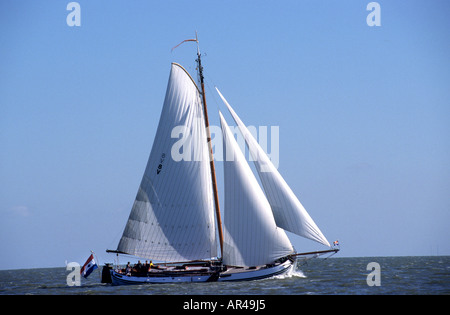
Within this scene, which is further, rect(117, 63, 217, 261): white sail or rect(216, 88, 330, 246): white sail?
rect(117, 63, 217, 261): white sail

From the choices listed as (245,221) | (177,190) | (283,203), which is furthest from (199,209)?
(283,203)

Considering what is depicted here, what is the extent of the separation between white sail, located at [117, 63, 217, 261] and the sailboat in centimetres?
8

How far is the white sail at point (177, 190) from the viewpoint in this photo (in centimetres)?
4909

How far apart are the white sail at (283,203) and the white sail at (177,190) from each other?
5.39m

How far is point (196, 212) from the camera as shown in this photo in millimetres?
49094

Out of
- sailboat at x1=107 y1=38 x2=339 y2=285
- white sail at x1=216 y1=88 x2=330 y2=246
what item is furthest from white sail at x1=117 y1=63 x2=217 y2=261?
white sail at x1=216 y1=88 x2=330 y2=246

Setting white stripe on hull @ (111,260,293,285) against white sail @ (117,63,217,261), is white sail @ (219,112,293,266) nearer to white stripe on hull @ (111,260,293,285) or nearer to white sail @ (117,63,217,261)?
white stripe on hull @ (111,260,293,285)

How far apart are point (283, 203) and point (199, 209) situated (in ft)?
24.4

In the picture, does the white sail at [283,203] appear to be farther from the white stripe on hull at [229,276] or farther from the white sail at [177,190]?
the white sail at [177,190]

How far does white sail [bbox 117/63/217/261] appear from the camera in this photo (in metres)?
49.1

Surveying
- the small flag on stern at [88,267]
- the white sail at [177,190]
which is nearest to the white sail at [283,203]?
the white sail at [177,190]

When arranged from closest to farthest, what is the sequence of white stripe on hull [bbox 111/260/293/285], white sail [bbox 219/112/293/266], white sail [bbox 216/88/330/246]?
white sail [bbox 216/88/330/246] < white sail [bbox 219/112/293/266] < white stripe on hull [bbox 111/260/293/285]

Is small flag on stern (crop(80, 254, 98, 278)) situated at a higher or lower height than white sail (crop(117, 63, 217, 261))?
lower
